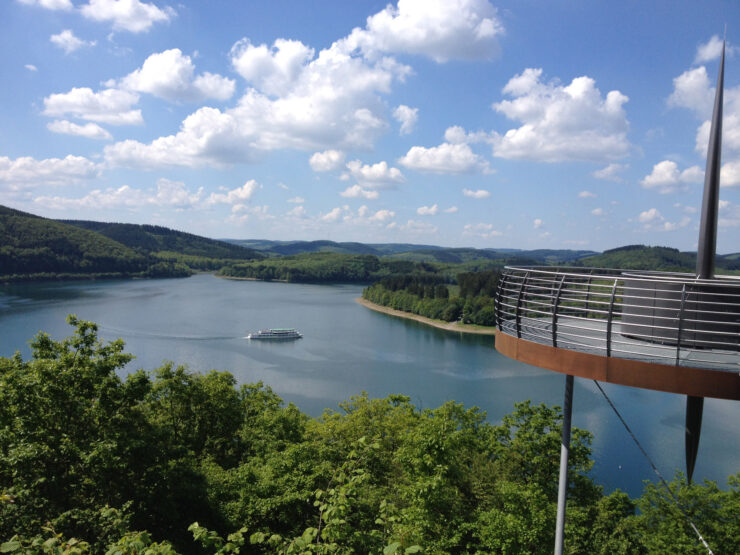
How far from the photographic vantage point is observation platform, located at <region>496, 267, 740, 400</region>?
182 inches

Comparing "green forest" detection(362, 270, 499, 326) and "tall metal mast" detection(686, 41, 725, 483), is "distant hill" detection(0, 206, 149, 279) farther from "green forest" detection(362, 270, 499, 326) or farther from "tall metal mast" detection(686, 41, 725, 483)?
"tall metal mast" detection(686, 41, 725, 483)

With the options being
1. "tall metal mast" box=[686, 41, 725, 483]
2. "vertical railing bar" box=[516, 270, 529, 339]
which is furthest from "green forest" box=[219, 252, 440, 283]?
"tall metal mast" box=[686, 41, 725, 483]

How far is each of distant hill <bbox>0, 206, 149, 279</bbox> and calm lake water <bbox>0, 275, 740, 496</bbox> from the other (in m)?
23.8

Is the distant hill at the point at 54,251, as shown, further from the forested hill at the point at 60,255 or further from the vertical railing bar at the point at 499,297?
the vertical railing bar at the point at 499,297

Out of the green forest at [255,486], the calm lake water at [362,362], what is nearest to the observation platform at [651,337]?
the green forest at [255,486]

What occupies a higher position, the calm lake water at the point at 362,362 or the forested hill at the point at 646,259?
the forested hill at the point at 646,259

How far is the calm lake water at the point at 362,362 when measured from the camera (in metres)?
26.6

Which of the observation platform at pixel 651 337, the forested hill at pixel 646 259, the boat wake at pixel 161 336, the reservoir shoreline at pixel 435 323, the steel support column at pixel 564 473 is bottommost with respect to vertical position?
the boat wake at pixel 161 336

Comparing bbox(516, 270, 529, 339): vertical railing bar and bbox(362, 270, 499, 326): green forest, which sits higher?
bbox(516, 270, 529, 339): vertical railing bar

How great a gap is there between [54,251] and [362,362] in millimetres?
114031

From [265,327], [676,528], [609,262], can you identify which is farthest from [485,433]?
[609,262]

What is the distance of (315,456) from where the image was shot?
13922 millimetres

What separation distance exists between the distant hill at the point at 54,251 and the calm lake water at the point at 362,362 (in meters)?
23.8

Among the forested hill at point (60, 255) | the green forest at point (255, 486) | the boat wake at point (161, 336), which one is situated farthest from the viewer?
the forested hill at point (60, 255)
